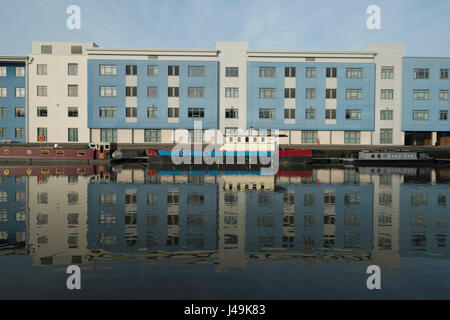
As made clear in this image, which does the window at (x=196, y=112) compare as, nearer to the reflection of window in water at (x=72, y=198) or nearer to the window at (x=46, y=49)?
the window at (x=46, y=49)

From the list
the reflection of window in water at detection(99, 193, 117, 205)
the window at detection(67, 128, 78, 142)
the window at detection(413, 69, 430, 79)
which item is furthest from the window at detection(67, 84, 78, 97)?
the window at detection(413, 69, 430, 79)

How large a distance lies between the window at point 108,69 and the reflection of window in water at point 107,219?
5005 cm

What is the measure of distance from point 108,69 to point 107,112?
7.81 m

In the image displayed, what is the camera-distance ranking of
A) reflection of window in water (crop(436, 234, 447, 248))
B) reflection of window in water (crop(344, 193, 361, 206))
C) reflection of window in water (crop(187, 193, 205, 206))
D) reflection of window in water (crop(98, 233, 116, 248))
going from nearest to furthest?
reflection of window in water (crop(98, 233, 116, 248))
reflection of window in water (crop(436, 234, 447, 248))
reflection of window in water (crop(187, 193, 205, 206))
reflection of window in water (crop(344, 193, 361, 206))

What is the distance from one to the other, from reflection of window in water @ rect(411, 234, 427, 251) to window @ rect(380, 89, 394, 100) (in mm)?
55208

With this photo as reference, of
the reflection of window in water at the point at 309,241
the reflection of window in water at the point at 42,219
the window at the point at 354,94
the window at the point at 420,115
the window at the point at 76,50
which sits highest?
the window at the point at 76,50

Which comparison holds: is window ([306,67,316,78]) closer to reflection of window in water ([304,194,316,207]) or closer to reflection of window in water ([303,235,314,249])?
reflection of window in water ([304,194,316,207])

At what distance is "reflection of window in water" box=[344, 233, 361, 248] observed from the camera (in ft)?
32.7

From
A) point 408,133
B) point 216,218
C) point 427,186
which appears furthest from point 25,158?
point 408,133

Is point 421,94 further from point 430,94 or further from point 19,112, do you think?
point 19,112

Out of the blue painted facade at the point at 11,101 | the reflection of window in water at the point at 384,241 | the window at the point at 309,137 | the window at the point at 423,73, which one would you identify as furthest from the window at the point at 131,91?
the reflection of window in water at the point at 384,241

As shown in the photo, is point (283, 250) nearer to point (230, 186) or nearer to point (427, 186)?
point (230, 186)

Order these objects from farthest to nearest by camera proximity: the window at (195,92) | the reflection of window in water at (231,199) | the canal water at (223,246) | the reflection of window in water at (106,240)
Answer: the window at (195,92) < the reflection of window in water at (231,199) < the reflection of window in water at (106,240) < the canal water at (223,246)

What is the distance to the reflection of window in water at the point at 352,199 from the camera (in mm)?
17031
